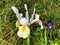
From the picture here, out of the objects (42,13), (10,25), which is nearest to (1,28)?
(10,25)

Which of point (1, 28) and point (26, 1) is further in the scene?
point (26, 1)

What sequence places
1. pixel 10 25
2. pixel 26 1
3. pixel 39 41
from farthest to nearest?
pixel 26 1 < pixel 10 25 < pixel 39 41

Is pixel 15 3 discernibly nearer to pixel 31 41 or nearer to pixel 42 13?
pixel 42 13

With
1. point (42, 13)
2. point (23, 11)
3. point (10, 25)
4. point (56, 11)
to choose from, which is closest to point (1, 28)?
point (10, 25)

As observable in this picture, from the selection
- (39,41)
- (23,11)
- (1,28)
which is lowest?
(39,41)

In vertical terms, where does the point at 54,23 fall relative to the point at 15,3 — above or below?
below

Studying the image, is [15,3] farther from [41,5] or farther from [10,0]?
[41,5]

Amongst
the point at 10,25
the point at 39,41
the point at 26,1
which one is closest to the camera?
the point at 39,41
